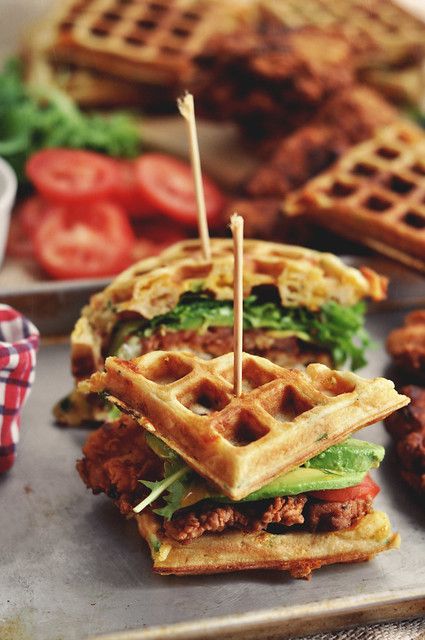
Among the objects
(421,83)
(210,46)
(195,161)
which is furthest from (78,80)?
(195,161)

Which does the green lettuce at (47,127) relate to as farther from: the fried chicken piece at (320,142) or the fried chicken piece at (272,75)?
the fried chicken piece at (320,142)

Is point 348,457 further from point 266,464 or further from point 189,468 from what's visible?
point 189,468

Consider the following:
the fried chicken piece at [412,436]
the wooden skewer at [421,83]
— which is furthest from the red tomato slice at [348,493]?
the wooden skewer at [421,83]

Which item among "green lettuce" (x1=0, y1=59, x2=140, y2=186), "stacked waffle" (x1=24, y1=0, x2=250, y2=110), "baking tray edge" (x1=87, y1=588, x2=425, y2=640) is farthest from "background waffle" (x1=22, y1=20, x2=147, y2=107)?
"baking tray edge" (x1=87, y1=588, x2=425, y2=640)

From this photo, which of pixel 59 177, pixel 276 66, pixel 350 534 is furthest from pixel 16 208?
pixel 350 534

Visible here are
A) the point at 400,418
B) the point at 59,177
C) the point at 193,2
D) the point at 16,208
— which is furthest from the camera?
the point at 193,2

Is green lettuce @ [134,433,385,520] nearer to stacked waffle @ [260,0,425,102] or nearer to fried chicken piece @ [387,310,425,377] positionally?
fried chicken piece @ [387,310,425,377]

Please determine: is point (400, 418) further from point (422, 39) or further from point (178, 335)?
point (422, 39)
